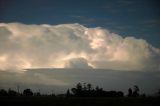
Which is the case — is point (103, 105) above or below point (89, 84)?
below

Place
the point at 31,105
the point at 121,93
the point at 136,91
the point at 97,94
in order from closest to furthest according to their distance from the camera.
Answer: the point at 31,105 → the point at 97,94 → the point at 121,93 → the point at 136,91

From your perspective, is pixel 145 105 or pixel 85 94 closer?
pixel 145 105

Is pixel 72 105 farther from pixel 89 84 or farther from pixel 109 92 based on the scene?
pixel 89 84

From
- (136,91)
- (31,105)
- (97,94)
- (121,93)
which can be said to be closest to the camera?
(31,105)

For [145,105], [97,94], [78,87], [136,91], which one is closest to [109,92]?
[97,94]

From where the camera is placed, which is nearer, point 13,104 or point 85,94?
point 13,104

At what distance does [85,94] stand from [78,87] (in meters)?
16.5

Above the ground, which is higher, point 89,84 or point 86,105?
point 89,84

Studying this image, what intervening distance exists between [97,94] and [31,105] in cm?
4750

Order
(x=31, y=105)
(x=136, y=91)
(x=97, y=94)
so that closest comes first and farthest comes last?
(x=31, y=105), (x=97, y=94), (x=136, y=91)

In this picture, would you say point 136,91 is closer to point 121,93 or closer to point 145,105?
point 121,93

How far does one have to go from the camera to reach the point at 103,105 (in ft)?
177

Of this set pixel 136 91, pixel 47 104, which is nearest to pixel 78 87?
pixel 136 91

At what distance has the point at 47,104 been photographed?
5434 centimetres
